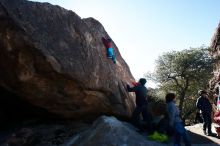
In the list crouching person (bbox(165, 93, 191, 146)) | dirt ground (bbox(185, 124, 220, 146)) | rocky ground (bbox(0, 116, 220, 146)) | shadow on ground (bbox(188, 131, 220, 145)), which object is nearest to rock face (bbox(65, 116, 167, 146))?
rocky ground (bbox(0, 116, 220, 146))

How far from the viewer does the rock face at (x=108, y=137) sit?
35.9 ft

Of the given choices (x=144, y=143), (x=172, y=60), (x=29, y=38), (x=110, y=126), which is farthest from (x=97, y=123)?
(x=172, y=60)

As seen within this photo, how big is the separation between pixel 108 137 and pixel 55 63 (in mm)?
3338

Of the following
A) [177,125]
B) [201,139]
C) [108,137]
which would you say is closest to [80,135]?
[108,137]

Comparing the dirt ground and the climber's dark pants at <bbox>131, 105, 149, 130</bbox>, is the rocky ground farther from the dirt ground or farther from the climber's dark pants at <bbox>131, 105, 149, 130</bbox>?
the climber's dark pants at <bbox>131, 105, 149, 130</bbox>

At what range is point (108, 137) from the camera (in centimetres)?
1106

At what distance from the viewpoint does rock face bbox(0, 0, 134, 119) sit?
11922mm

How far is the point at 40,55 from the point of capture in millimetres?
12203

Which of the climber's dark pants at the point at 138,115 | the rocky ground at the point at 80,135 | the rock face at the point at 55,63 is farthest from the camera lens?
the climber's dark pants at the point at 138,115

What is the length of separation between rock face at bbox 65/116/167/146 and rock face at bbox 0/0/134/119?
2.38 metres

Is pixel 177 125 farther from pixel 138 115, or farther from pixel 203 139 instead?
pixel 203 139

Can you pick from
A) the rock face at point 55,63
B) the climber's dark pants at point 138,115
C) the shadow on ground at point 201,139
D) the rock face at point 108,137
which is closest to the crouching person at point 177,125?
the rock face at point 108,137

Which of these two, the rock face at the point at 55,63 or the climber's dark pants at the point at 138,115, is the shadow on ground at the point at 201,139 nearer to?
the climber's dark pants at the point at 138,115

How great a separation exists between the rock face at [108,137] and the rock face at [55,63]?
93.8 inches
